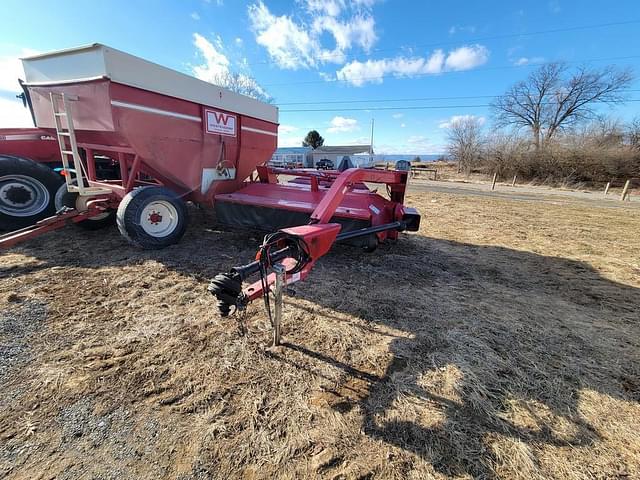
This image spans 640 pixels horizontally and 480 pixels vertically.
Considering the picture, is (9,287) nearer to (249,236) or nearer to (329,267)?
(249,236)

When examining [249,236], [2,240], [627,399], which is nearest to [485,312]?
[627,399]

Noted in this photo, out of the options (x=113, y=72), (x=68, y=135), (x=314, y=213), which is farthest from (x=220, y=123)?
(x=314, y=213)

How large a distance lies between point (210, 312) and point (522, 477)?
2.26 m

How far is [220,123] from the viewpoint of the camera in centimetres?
450

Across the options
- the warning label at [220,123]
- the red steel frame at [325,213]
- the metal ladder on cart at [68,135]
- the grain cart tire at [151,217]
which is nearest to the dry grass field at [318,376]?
the grain cart tire at [151,217]

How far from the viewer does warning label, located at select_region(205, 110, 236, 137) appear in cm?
434

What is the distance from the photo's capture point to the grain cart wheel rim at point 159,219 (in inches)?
147

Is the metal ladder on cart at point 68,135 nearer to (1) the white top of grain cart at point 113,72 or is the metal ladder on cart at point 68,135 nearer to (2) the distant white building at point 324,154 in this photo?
(1) the white top of grain cart at point 113,72

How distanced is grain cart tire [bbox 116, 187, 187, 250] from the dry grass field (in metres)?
0.27

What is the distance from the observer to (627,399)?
185 cm

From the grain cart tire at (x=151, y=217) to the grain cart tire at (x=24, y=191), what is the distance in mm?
1750

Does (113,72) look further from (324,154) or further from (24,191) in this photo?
(324,154)

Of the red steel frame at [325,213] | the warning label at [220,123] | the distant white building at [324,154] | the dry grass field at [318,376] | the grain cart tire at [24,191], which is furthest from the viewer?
the distant white building at [324,154]

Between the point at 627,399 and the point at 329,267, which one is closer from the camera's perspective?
the point at 627,399
